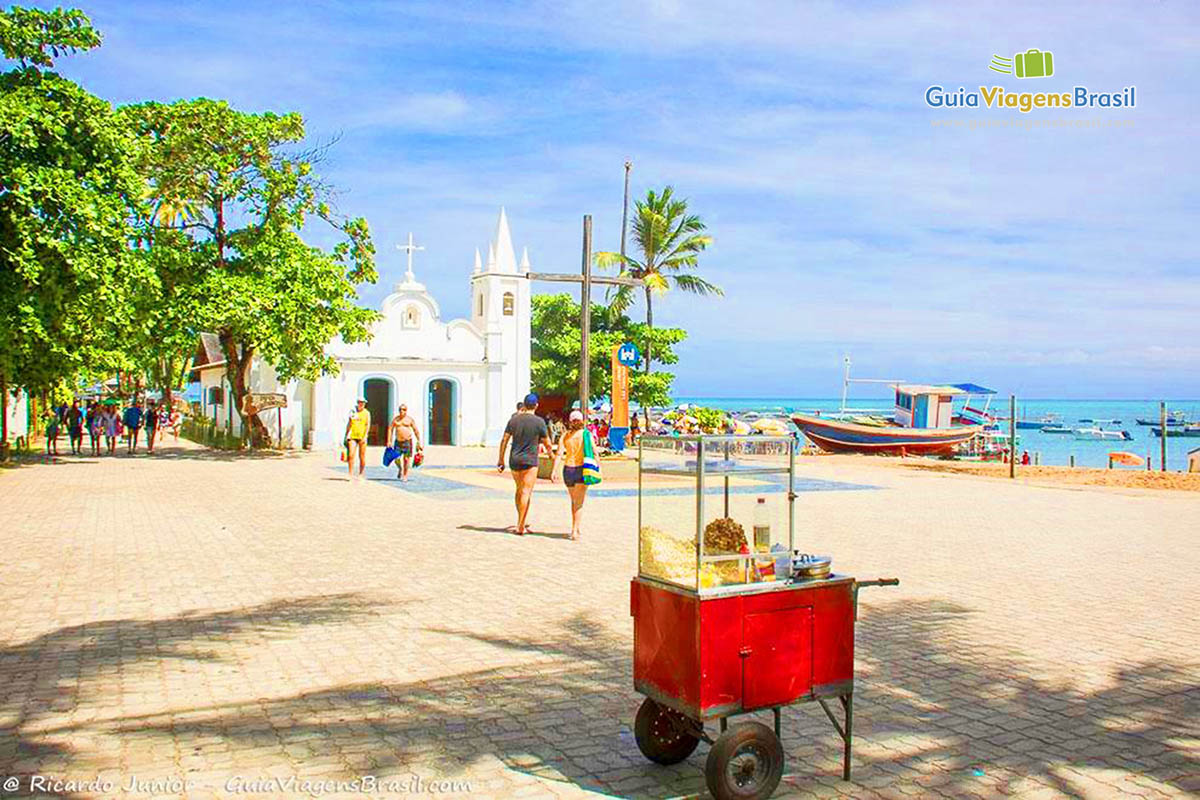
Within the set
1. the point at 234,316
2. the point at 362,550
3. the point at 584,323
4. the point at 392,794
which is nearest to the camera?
the point at 392,794

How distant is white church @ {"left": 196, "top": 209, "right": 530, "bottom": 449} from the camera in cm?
3253

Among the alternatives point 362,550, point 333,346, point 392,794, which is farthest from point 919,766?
point 333,346

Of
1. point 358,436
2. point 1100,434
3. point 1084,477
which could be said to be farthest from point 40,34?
point 1100,434

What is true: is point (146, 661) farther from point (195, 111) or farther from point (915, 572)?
point (195, 111)

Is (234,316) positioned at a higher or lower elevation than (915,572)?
higher

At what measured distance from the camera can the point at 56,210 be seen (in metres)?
20.7

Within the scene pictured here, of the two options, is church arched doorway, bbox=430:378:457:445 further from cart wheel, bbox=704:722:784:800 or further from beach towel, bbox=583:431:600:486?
cart wheel, bbox=704:722:784:800

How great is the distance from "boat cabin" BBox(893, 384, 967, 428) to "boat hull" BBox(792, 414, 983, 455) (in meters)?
6.24

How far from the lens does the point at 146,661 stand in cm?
632

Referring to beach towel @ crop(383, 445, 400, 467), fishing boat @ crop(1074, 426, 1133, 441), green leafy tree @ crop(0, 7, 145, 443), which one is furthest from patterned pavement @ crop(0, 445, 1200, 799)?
fishing boat @ crop(1074, 426, 1133, 441)

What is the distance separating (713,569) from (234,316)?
23500mm

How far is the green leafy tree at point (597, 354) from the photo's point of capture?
41438 millimetres

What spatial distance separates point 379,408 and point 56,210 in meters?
14.9

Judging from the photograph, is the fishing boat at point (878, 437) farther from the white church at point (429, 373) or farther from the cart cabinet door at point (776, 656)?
the cart cabinet door at point (776, 656)
